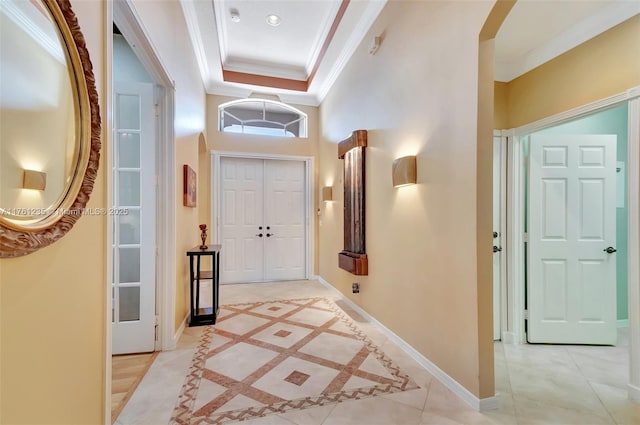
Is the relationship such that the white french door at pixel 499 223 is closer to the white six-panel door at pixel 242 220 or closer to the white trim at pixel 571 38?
the white trim at pixel 571 38

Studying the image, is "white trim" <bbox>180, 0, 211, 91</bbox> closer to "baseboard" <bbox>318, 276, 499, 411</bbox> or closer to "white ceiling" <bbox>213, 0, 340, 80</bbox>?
"white ceiling" <bbox>213, 0, 340, 80</bbox>

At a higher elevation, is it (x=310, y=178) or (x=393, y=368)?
(x=310, y=178)

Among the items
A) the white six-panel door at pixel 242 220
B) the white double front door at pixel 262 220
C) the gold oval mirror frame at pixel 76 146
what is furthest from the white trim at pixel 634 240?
the white six-panel door at pixel 242 220

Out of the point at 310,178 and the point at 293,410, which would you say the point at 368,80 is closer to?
the point at 310,178

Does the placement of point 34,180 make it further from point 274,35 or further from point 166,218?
point 274,35

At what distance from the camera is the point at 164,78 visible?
2412 millimetres

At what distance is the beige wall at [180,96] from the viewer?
2.19m

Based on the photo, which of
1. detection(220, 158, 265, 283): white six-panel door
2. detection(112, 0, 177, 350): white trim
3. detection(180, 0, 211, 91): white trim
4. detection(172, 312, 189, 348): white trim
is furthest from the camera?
detection(220, 158, 265, 283): white six-panel door

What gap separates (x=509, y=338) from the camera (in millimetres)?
2799

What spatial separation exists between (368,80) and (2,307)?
3437 millimetres

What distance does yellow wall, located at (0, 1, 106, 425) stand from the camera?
88 cm

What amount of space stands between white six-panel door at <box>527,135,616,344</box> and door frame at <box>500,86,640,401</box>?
94mm

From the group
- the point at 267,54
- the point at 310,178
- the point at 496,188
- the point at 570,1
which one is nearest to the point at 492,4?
the point at 570,1

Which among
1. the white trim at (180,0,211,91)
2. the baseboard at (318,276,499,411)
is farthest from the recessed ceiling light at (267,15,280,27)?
the baseboard at (318,276,499,411)
